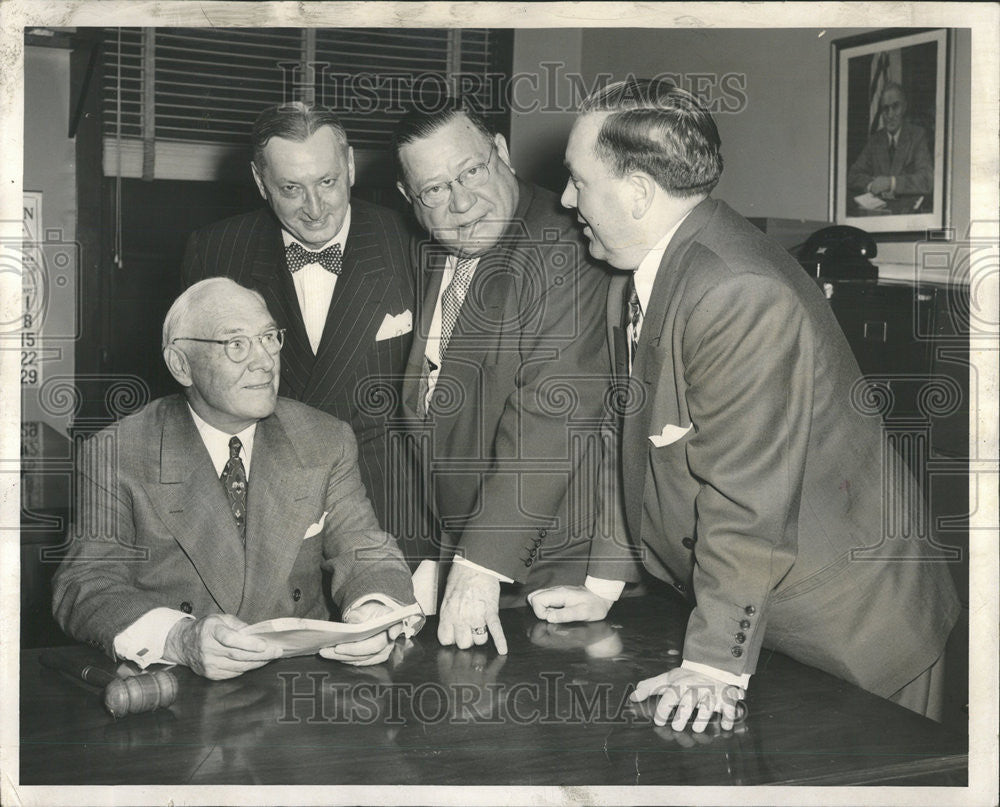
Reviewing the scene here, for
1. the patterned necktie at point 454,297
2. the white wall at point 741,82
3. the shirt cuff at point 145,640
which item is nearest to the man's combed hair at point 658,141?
the white wall at point 741,82

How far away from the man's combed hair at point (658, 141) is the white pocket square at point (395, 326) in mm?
634

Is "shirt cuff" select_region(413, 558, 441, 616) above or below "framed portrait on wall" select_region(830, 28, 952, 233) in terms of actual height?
below

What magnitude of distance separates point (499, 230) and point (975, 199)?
115cm

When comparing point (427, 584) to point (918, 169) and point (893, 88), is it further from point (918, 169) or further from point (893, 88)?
point (893, 88)

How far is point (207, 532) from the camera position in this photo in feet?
6.84

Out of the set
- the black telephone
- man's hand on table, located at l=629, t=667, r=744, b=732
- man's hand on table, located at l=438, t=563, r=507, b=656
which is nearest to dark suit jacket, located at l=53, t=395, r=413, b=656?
A: man's hand on table, located at l=438, t=563, r=507, b=656

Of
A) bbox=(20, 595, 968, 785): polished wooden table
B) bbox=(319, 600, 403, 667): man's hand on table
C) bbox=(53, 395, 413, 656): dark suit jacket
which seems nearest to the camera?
bbox=(20, 595, 968, 785): polished wooden table

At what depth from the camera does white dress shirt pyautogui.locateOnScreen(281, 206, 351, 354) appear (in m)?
2.27

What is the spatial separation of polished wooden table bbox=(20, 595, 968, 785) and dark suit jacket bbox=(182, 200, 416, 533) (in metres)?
0.54

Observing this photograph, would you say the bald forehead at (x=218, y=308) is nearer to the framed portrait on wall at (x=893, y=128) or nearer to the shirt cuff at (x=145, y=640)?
the shirt cuff at (x=145, y=640)

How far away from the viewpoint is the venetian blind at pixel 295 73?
Answer: 7.49 ft

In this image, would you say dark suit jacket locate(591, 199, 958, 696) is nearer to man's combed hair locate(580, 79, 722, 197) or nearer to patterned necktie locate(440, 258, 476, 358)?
man's combed hair locate(580, 79, 722, 197)

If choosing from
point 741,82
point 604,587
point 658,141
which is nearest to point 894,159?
point 741,82

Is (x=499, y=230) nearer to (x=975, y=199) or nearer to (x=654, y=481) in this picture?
(x=654, y=481)
